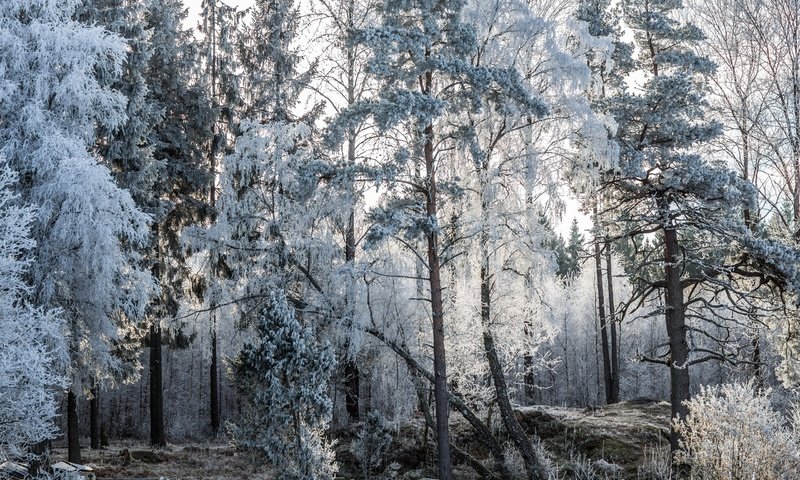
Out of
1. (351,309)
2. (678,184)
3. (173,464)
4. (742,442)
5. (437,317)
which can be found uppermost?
(678,184)

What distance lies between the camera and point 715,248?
12211mm

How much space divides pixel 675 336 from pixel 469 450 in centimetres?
587

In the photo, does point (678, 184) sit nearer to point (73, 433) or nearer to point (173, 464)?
point (173, 464)

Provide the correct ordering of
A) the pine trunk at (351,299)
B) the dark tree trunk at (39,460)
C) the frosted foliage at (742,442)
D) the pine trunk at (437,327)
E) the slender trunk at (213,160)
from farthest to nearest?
the slender trunk at (213,160) < the pine trunk at (351,299) < the dark tree trunk at (39,460) < the pine trunk at (437,327) < the frosted foliage at (742,442)

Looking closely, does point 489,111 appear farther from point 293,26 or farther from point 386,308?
point 293,26

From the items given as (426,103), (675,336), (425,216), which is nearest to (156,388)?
(425,216)

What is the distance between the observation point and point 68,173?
11.6m

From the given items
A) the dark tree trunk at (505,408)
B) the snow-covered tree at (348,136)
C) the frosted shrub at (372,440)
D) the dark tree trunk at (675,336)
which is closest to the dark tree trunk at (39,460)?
the snow-covered tree at (348,136)

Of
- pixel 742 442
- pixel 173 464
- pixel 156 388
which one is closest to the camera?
pixel 742 442

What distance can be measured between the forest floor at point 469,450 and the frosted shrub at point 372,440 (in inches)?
19.5

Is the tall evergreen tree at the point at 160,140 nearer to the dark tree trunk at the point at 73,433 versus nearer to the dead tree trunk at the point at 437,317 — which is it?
the dark tree trunk at the point at 73,433

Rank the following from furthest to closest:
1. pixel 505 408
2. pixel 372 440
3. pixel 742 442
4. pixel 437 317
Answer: pixel 372 440 → pixel 505 408 → pixel 437 317 → pixel 742 442

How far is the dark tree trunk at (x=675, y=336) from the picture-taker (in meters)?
11.9

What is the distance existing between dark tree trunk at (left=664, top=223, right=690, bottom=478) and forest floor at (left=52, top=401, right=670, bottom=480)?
3.70 ft
